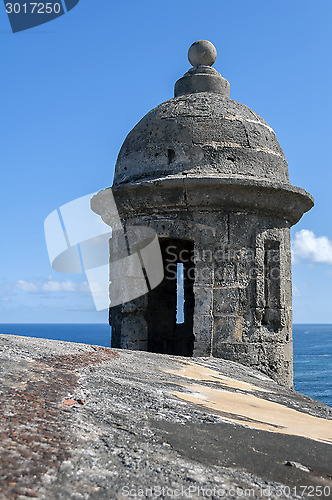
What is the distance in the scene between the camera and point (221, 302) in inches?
244

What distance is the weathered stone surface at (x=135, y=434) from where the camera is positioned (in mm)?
1797

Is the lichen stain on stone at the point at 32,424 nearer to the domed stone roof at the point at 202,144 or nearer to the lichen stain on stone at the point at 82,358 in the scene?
the lichen stain on stone at the point at 82,358

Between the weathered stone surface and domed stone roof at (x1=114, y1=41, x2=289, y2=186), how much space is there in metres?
3.34

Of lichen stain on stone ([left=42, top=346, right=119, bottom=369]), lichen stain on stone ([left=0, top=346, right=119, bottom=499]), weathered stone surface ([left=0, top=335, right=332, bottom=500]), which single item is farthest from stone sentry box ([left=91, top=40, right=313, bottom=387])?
lichen stain on stone ([left=0, top=346, right=119, bottom=499])

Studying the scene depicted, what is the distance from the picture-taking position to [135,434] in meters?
2.24

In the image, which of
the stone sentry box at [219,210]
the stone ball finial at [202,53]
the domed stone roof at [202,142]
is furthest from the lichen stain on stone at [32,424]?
the stone ball finial at [202,53]

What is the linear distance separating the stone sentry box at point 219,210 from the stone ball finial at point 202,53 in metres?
0.28

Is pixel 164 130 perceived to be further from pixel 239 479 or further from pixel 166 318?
pixel 239 479

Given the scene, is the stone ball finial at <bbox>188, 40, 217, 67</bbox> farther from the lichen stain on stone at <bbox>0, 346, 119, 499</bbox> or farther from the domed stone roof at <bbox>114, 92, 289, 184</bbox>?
the lichen stain on stone at <bbox>0, 346, 119, 499</bbox>

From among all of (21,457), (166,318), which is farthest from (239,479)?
(166,318)

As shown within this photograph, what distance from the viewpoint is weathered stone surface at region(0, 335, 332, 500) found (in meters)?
1.80

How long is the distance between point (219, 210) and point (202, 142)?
0.91 metres

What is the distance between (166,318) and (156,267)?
1.83m

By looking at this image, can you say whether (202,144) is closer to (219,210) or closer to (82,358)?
(219,210)
